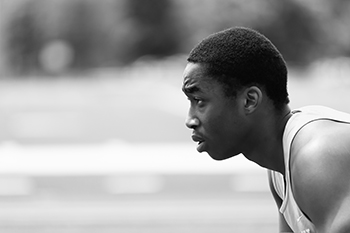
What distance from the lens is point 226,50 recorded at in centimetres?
207

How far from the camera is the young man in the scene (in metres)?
1.94

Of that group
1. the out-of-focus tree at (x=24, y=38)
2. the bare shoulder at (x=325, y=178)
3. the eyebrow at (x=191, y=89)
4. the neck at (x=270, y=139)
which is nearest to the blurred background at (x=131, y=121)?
the out-of-focus tree at (x=24, y=38)

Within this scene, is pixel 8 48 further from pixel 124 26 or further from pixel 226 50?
pixel 226 50

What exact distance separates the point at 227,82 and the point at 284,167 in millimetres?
360

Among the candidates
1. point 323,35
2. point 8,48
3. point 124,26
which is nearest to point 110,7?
point 124,26

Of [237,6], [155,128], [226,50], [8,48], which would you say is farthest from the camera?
[8,48]

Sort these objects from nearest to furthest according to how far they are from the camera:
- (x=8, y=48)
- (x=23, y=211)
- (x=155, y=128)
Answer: (x=23, y=211)
(x=155, y=128)
(x=8, y=48)

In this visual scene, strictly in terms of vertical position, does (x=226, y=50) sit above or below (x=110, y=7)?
below

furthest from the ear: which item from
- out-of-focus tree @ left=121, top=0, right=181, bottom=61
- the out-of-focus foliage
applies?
out-of-focus tree @ left=121, top=0, right=181, bottom=61

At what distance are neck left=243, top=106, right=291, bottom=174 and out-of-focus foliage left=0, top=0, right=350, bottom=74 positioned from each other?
4680 centimetres

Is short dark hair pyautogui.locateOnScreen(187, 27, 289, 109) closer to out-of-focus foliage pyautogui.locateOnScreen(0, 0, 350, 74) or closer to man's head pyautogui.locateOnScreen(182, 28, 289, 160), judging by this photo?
man's head pyautogui.locateOnScreen(182, 28, 289, 160)

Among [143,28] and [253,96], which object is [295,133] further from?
[143,28]

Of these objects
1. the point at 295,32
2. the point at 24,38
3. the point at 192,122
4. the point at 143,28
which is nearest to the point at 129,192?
the point at 192,122

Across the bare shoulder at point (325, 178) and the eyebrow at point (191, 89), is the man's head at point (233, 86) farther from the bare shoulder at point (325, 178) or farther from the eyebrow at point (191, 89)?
the bare shoulder at point (325, 178)
